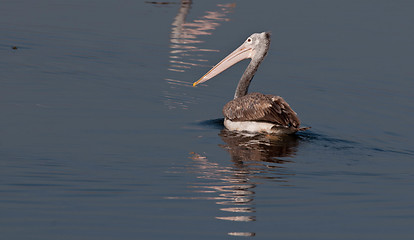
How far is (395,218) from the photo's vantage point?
7.07 m

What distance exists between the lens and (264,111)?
34.3ft

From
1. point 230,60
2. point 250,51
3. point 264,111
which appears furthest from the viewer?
point 230,60

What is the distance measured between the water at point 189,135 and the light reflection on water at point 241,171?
29 mm

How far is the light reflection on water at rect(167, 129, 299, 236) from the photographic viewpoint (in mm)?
7191

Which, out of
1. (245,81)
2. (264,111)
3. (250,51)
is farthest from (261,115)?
(250,51)

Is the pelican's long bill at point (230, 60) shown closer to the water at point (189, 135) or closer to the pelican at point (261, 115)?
the water at point (189, 135)

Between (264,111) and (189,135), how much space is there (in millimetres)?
A: 1140

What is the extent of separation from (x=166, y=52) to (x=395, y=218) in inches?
423

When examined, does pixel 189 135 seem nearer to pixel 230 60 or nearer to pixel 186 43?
pixel 230 60

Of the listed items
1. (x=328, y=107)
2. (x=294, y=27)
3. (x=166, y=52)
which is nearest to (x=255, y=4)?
(x=294, y=27)

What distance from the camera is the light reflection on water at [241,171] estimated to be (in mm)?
7191

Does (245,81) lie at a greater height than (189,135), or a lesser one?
greater

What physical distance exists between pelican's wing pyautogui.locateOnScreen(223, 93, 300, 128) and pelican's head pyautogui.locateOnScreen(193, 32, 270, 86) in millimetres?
1656

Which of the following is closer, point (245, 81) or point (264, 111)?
point (264, 111)
